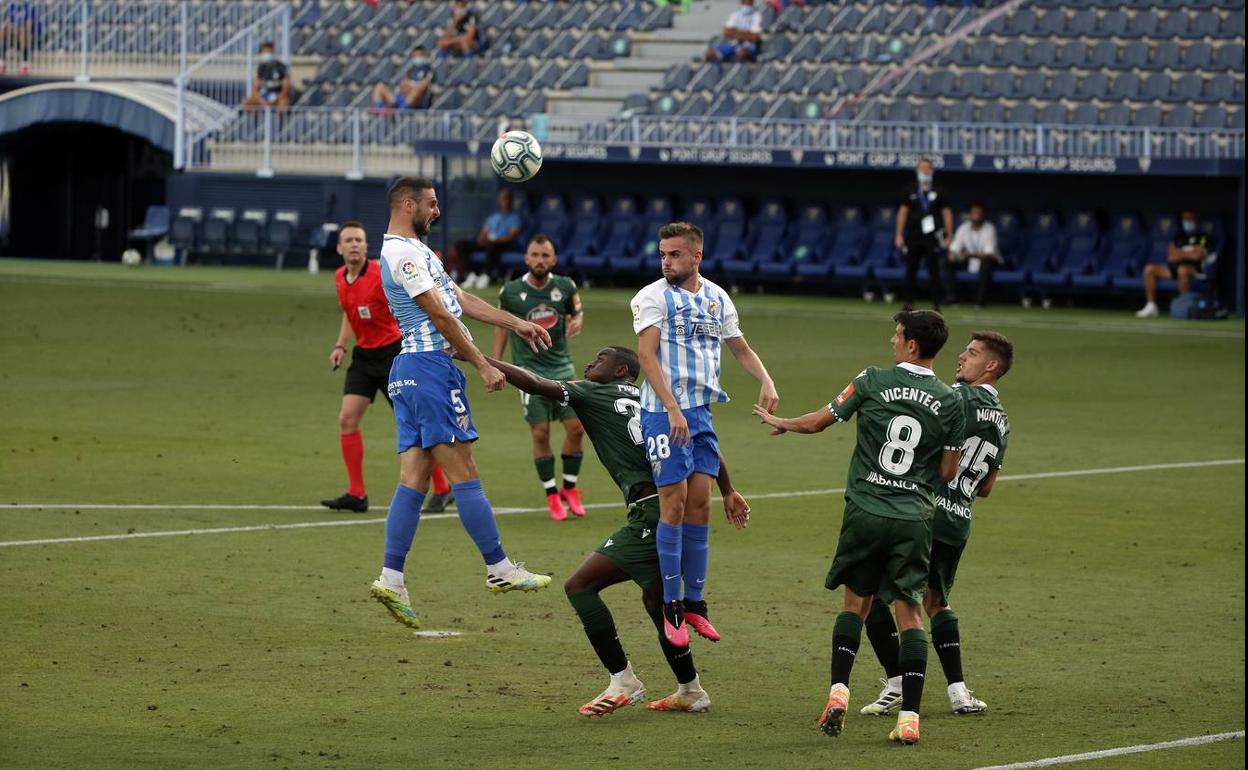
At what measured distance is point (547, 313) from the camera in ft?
45.3

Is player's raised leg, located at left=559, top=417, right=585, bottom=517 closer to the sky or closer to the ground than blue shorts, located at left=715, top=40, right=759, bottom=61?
closer to the ground

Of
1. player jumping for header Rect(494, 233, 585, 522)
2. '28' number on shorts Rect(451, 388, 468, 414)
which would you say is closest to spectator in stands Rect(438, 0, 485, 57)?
player jumping for header Rect(494, 233, 585, 522)

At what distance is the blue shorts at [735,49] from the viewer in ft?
123

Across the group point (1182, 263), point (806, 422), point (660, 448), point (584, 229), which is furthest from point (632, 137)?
point (806, 422)

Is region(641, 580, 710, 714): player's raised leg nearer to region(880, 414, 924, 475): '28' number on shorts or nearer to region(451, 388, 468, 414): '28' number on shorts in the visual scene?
region(880, 414, 924, 475): '28' number on shorts

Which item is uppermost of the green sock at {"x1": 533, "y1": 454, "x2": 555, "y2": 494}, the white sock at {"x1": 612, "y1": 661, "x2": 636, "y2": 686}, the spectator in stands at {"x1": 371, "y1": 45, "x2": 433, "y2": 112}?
the spectator in stands at {"x1": 371, "y1": 45, "x2": 433, "y2": 112}

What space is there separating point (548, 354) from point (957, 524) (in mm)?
5983

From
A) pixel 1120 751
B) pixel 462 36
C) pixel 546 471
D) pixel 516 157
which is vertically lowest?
pixel 1120 751

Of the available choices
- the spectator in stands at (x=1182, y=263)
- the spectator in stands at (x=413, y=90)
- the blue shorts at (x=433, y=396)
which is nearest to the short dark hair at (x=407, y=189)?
the blue shorts at (x=433, y=396)

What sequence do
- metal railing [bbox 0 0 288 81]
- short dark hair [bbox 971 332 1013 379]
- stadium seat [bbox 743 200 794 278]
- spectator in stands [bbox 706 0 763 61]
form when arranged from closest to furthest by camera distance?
short dark hair [bbox 971 332 1013 379]
stadium seat [bbox 743 200 794 278]
spectator in stands [bbox 706 0 763 61]
metal railing [bbox 0 0 288 81]

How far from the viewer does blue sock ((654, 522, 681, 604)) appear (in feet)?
26.9

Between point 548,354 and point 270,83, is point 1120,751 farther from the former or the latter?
point 270,83

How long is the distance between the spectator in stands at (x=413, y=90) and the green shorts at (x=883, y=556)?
32738 millimetres

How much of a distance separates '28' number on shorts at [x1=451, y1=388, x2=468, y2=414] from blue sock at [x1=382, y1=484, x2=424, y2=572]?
0.47m
